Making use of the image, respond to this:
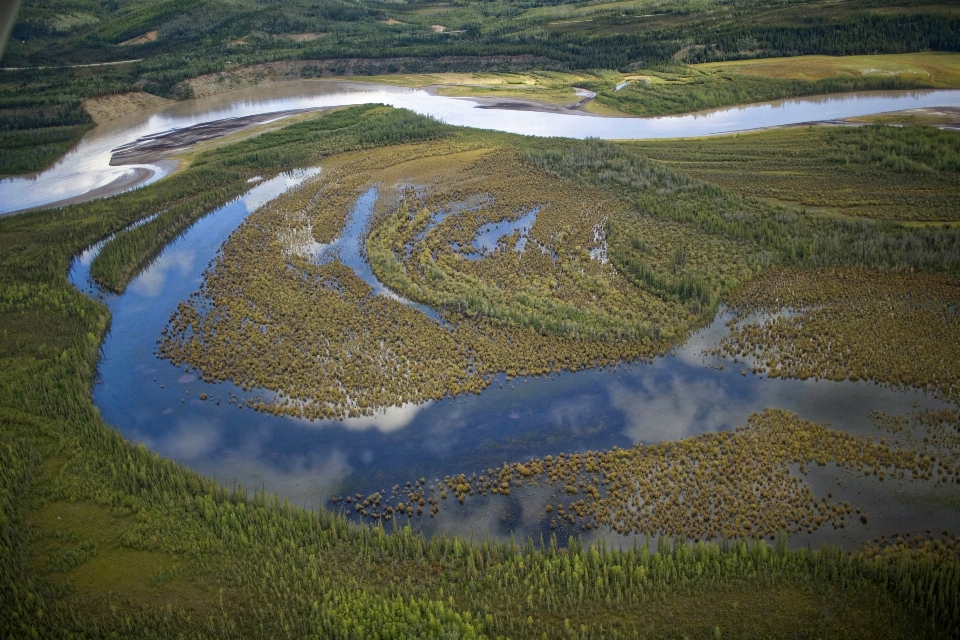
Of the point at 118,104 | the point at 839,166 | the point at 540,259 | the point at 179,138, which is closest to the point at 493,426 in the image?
the point at 540,259

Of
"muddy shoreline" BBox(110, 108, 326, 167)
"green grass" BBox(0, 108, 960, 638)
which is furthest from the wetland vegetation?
"muddy shoreline" BBox(110, 108, 326, 167)

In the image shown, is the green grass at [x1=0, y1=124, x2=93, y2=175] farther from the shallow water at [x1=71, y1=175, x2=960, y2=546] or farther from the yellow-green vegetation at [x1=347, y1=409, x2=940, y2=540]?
the yellow-green vegetation at [x1=347, y1=409, x2=940, y2=540]

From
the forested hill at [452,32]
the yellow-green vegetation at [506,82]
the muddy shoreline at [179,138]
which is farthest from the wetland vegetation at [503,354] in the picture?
the forested hill at [452,32]

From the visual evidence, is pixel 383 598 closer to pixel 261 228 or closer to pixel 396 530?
pixel 396 530

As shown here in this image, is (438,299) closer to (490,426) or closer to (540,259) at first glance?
(540,259)

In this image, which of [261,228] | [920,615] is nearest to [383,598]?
[920,615]
